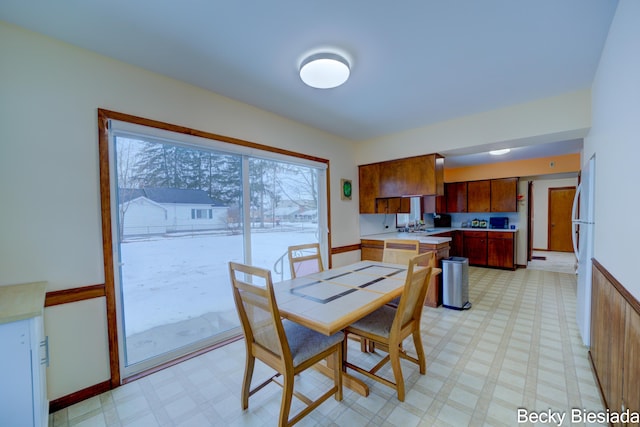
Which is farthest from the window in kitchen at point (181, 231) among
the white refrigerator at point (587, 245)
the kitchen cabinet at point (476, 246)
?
the kitchen cabinet at point (476, 246)

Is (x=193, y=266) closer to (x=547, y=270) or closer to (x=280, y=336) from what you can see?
(x=280, y=336)

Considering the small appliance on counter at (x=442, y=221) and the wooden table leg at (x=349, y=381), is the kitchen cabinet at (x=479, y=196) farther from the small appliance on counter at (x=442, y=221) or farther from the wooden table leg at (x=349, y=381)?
the wooden table leg at (x=349, y=381)

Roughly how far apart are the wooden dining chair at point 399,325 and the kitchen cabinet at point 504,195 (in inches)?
192

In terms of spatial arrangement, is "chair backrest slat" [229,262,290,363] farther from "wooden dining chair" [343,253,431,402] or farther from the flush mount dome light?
the flush mount dome light

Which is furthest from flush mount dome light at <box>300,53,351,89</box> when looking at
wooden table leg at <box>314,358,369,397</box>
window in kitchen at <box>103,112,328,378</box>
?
wooden table leg at <box>314,358,369,397</box>

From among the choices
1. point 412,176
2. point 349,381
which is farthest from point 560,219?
point 349,381

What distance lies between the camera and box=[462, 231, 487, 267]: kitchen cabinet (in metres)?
5.65

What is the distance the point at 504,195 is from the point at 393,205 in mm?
3030

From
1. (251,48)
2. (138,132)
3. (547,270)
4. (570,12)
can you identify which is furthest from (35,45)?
(547,270)

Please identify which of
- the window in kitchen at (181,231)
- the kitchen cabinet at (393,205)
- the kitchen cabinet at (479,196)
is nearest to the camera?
the window in kitchen at (181,231)

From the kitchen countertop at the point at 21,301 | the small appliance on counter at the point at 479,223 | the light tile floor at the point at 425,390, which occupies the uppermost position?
the small appliance on counter at the point at 479,223

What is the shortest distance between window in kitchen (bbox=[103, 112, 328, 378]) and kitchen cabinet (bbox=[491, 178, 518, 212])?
16.6ft

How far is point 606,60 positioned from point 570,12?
54 centimetres

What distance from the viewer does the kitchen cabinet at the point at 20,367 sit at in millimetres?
1152
